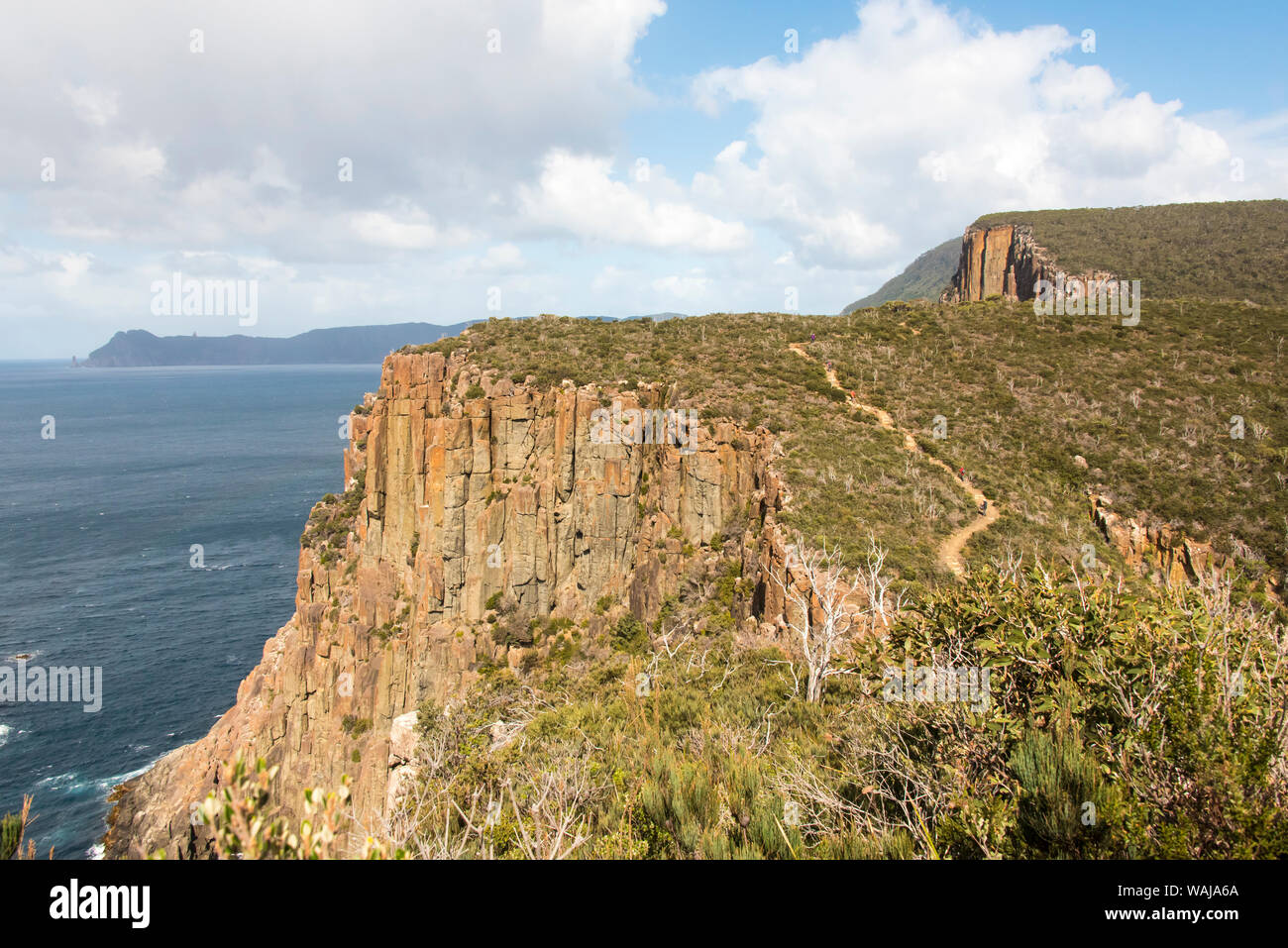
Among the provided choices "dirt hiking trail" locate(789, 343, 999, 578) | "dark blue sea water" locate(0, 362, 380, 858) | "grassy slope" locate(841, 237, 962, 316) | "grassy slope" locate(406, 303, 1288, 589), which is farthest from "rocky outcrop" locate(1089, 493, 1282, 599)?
"grassy slope" locate(841, 237, 962, 316)

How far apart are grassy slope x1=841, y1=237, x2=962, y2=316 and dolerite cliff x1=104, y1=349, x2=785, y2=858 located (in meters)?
137

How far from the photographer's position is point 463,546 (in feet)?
87.6

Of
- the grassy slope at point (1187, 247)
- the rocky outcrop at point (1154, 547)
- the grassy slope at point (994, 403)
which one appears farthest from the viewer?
the grassy slope at point (1187, 247)

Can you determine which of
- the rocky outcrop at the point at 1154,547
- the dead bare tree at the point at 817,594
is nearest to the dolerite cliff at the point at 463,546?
the dead bare tree at the point at 817,594

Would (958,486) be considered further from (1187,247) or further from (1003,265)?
(1003,265)

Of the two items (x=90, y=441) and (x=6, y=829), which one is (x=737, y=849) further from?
(x=90, y=441)

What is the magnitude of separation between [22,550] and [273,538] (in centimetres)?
2118

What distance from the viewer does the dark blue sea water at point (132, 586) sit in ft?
110

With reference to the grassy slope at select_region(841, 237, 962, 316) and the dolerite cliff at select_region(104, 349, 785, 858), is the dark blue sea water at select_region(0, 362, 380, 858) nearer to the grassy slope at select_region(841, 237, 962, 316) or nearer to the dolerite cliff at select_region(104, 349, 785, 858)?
the dolerite cliff at select_region(104, 349, 785, 858)

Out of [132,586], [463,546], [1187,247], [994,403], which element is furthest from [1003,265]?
[132,586]

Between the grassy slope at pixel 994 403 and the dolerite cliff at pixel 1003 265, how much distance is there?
25689 millimetres

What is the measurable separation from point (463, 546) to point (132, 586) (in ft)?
137

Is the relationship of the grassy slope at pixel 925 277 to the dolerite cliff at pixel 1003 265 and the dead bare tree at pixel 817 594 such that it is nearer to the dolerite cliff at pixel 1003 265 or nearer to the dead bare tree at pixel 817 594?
the dolerite cliff at pixel 1003 265

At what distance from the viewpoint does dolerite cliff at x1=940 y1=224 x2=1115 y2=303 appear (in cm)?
6134
